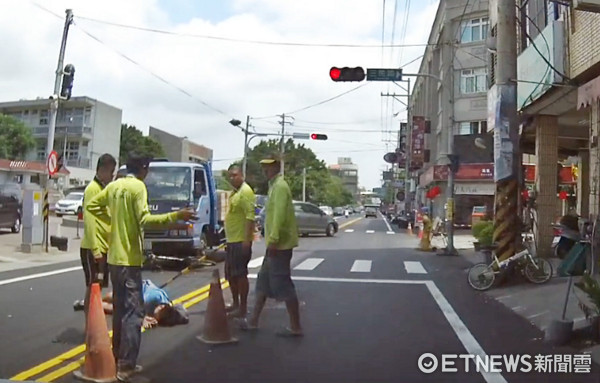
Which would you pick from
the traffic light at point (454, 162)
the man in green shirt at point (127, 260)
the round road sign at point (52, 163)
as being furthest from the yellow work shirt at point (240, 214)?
the traffic light at point (454, 162)

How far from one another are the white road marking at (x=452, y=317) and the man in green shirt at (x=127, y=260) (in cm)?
309

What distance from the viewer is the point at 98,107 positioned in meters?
58.8

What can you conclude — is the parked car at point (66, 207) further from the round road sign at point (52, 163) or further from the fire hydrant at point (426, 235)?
the fire hydrant at point (426, 235)

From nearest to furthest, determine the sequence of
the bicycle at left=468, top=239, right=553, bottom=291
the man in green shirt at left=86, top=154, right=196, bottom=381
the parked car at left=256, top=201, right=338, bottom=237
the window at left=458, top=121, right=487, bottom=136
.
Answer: the man in green shirt at left=86, top=154, right=196, bottom=381 → the bicycle at left=468, top=239, right=553, bottom=291 → the parked car at left=256, top=201, right=338, bottom=237 → the window at left=458, top=121, right=487, bottom=136

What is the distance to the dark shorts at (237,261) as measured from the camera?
25.5 feet

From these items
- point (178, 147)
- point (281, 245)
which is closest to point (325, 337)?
point (281, 245)

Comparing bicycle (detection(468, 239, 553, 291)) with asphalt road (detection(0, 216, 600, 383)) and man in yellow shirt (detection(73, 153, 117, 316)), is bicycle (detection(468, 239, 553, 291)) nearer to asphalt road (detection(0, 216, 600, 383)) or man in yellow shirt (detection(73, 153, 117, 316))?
asphalt road (detection(0, 216, 600, 383))

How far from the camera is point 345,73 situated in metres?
17.2

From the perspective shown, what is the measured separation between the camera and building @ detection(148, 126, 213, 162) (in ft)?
232

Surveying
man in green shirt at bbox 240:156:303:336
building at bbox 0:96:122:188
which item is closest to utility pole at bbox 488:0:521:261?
man in green shirt at bbox 240:156:303:336

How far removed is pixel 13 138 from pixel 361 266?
47.1 meters

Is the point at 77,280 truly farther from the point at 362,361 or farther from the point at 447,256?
the point at 447,256

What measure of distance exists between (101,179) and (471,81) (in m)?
37.4

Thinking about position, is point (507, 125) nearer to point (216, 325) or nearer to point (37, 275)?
point (216, 325)
